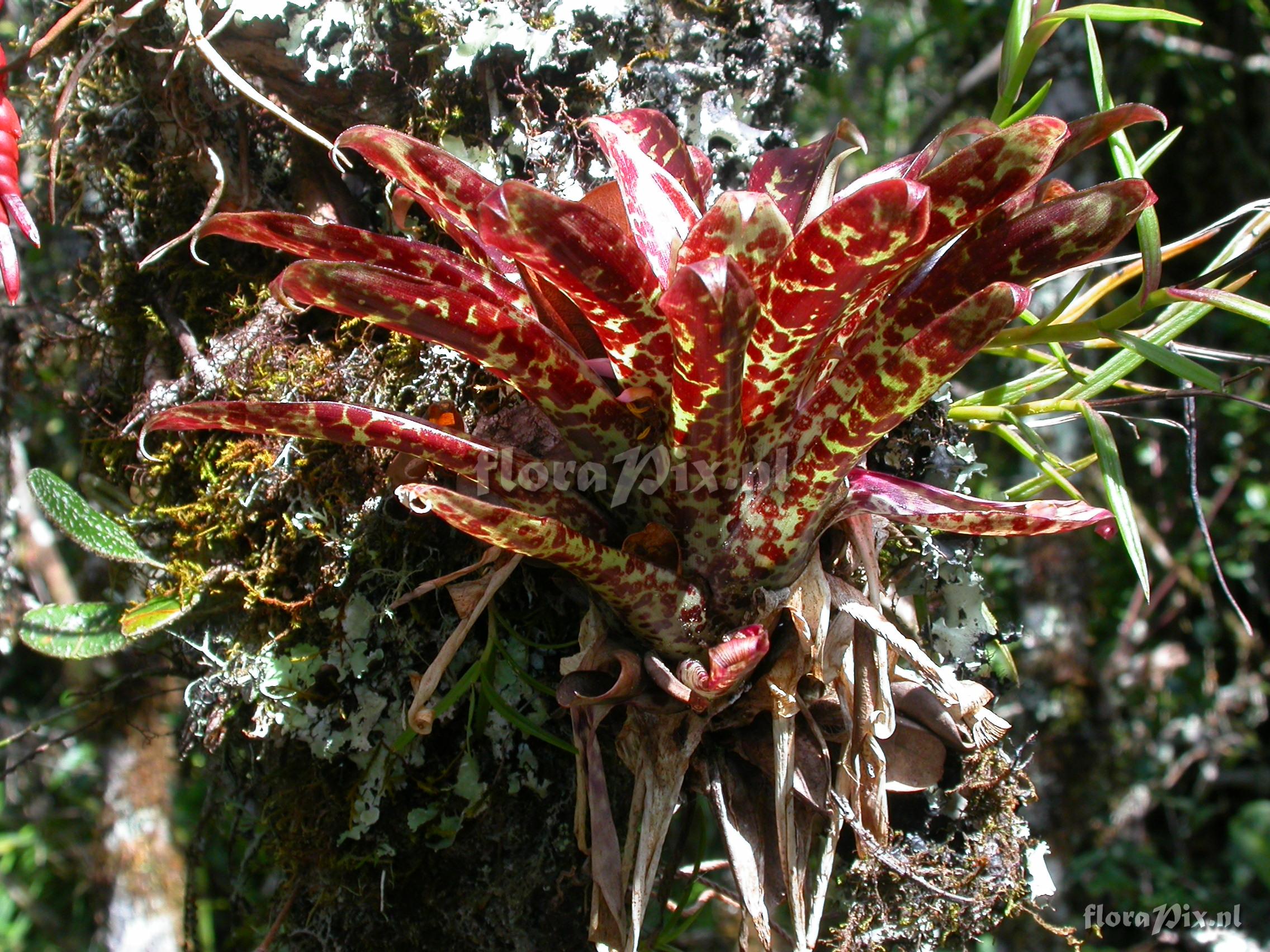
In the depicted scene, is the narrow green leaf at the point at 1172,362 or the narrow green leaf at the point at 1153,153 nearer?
the narrow green leaf at the point at 1172,362

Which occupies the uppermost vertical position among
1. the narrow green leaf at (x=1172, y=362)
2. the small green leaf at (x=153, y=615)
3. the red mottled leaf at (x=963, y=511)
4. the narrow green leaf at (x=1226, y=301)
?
the narrow green leaf at (x=1226, y=301)

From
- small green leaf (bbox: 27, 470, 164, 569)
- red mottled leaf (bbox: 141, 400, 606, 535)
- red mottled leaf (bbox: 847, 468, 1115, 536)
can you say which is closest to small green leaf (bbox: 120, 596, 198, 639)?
small green leaf (bbox: 27, 470, 164, 569)

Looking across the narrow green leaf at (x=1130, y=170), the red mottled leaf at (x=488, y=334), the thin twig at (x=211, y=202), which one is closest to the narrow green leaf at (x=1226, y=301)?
the narrow green leaf at (x=1130, y=170)

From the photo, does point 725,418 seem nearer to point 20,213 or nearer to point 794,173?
point 794,173

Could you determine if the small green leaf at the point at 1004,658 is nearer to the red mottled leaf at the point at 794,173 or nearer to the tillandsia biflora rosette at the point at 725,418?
the tillandsia biflora rosette at the point at 725,418

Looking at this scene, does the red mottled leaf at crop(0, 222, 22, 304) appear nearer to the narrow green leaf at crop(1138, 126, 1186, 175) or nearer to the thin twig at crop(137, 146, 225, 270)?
the thin twig at crop(137, 146, 225, 270)

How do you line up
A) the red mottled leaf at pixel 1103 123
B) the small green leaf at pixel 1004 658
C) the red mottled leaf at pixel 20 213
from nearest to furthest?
the red mottled leaf at pixel 1103 123
the red mottled leaf at pixel 20 213
the small green leaf at pixel 1004 658

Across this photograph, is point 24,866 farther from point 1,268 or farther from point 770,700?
point 770,700

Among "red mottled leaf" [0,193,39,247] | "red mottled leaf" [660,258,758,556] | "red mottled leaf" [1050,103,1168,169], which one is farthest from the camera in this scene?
"red mottled leaf" [0,193,39,247]
